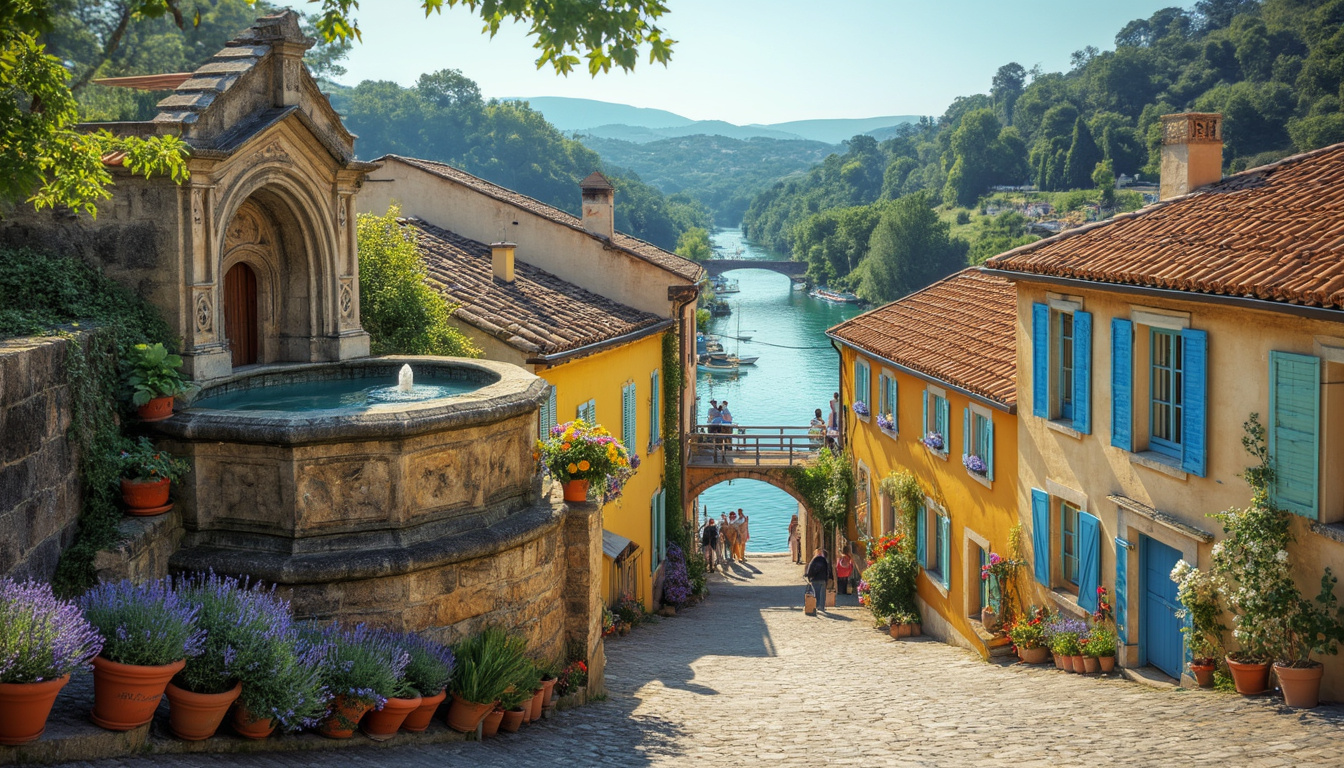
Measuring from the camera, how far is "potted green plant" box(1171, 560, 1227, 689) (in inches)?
371

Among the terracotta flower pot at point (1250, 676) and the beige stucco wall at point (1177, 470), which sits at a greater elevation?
the beige stucco wall at point (1177, 470)

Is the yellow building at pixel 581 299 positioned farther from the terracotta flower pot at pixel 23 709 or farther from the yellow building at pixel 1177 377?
the terracotta flower pot at pixel 23 709

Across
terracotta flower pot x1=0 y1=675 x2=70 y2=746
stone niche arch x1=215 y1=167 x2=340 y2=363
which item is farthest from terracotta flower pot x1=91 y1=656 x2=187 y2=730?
stone niche arch x1=215 y1=167 x2=340 y2=363

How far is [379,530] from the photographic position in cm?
823

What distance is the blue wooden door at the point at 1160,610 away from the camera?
10516mm

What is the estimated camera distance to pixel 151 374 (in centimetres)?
851

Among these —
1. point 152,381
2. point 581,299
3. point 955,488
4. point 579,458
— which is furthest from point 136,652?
point 581,299

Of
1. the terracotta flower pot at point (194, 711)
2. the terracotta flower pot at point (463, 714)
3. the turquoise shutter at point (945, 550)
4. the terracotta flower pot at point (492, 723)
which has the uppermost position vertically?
the terracotta flower pot at point (194, 711)

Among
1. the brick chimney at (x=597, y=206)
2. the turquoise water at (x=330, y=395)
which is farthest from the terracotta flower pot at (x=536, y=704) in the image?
the brick chimney at (x=597, y=206)

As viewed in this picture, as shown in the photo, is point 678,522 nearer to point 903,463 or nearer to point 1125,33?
point 903,463

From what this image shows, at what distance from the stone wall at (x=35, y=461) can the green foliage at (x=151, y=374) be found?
2.57 ft

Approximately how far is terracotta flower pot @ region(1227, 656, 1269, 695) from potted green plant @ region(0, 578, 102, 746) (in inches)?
309

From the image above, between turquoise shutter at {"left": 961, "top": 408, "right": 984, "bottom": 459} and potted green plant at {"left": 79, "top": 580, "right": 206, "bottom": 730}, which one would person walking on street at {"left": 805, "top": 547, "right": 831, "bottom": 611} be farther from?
potted green plant at {"left": 79, "top": 580, "right": 206, "bottom": 730}

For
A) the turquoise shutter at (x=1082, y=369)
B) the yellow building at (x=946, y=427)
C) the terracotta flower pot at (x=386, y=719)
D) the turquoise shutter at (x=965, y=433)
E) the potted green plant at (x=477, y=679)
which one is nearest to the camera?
the terracotta flower pot at (x=386, y=719)
